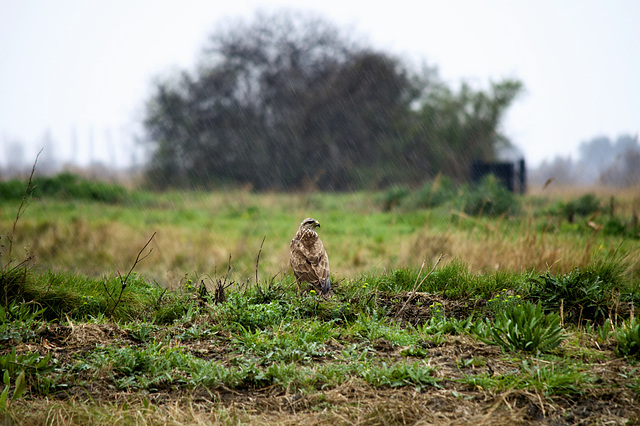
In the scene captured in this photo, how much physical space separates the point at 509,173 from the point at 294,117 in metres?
13.0

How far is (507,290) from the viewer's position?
5.51 meters

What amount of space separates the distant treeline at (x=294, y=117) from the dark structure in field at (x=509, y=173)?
242 inches

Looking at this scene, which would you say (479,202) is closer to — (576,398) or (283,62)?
(576,398)

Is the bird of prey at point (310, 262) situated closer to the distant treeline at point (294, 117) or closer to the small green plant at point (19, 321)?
the small green plant at point (19, 321)

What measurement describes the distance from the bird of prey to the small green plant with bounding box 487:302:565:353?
177 centimetres

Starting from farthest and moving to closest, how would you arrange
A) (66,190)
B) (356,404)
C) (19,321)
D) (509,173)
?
1. (509,173)
2. (66,190)
3. (19,321)
4. (356,404)

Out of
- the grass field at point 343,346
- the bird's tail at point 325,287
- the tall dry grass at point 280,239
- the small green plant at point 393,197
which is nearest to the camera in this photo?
the grass field at point 343,346

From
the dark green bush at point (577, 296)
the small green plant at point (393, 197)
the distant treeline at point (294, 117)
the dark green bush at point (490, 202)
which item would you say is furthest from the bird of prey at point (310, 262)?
the distant treeline at point (294, 117)

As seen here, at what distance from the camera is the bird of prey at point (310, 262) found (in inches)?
210

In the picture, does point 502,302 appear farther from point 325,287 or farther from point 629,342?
point 325,287

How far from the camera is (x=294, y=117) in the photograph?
29.4 metres

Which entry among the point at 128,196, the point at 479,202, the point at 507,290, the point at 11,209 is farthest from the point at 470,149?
the point at 507,290

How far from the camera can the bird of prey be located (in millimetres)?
5336

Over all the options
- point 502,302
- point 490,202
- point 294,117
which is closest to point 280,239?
point 490,202
